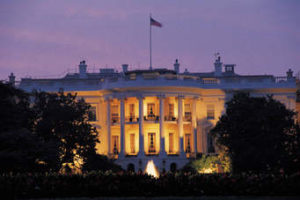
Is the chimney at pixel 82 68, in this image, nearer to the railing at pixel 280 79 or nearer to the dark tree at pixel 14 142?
the railing at pixel 280 79

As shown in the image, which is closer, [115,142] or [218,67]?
[115,142]

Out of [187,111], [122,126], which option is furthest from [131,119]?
[187,111]

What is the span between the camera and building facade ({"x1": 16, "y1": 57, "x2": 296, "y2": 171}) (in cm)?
6044

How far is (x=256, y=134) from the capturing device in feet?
158

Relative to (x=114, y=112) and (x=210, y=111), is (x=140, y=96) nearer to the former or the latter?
(x=114, y=112)

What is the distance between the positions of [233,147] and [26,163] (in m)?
17.1

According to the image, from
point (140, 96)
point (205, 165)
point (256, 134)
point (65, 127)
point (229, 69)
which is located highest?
point (229, 69)

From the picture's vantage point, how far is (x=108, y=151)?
204 ft

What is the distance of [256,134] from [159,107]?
14861mm

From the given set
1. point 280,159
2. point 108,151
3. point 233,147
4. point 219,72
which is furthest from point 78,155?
point 219,72

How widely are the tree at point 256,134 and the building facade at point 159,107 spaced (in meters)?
10.6

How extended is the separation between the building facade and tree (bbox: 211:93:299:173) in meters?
10.6

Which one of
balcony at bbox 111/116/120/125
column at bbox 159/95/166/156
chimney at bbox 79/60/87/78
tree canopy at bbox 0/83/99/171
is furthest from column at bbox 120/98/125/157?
chimney at bbox 79/60/87/78

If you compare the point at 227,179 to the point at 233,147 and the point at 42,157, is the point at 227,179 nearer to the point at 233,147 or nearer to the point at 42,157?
the point at 42,157
